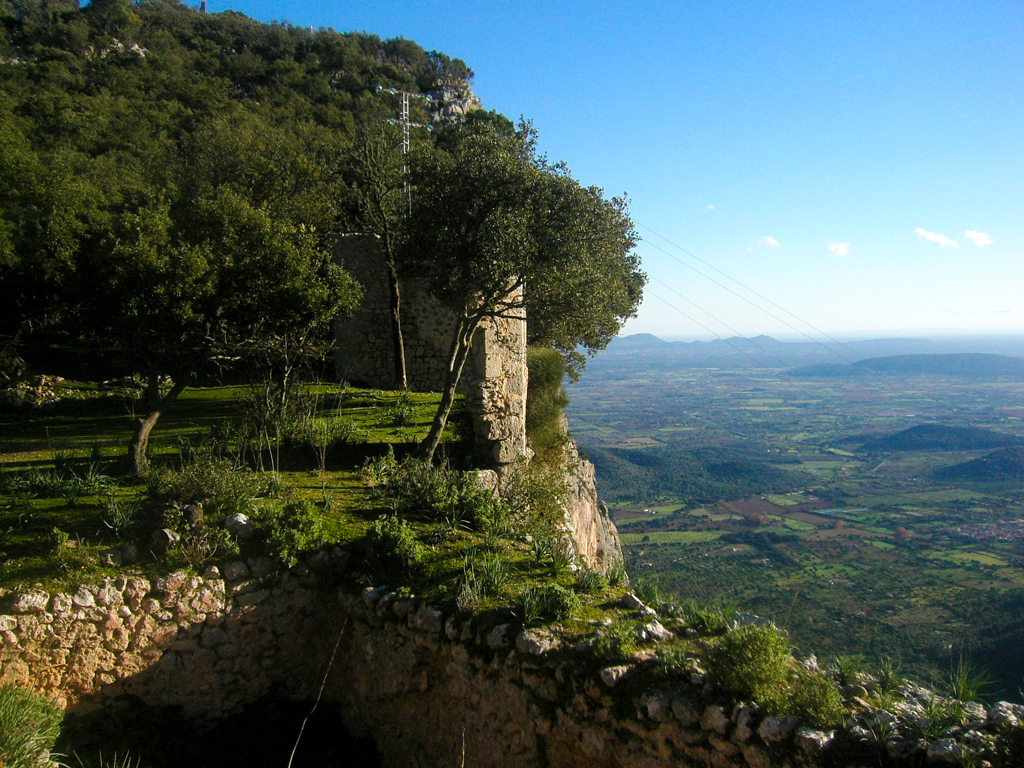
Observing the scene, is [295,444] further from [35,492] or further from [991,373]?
[991,373]

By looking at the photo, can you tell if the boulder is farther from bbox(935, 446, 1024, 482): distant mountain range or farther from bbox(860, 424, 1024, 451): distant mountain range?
bbox(860, 424, 1024, 451): distant mountain range

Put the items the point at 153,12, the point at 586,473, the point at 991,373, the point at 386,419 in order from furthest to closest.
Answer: the point at 991,373 < the point at 153,12 < the point at 586,473 < the point at 386,419

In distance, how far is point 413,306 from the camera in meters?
17.4

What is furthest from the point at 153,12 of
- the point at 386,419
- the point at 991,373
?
the point at 991,373

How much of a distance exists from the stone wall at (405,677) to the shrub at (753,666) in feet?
0.56

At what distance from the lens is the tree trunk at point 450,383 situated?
1080 centimetres

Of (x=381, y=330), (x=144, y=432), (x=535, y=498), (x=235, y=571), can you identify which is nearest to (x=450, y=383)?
(x=535, y=498)

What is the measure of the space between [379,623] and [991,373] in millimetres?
144083

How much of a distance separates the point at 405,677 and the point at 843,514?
4799 cm

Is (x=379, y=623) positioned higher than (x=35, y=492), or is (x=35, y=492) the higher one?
(x=35, y=492)

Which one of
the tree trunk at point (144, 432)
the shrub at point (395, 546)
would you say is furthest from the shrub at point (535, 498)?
the tree trunk at point (144, 432)

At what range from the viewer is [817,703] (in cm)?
467

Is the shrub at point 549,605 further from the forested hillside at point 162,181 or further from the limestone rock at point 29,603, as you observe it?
the forested hillside at point 162,181

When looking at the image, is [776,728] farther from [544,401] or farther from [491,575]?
[544,401]
